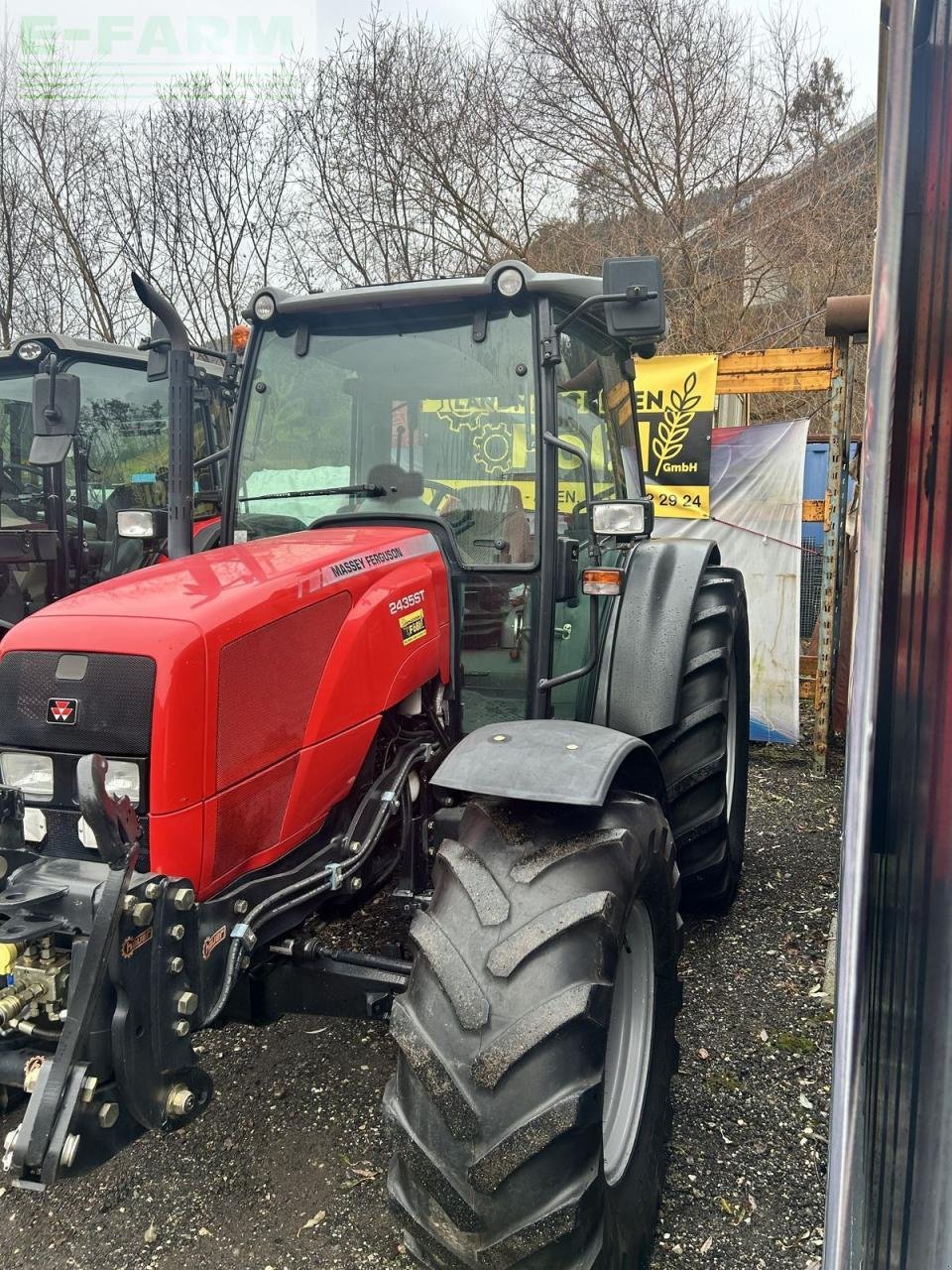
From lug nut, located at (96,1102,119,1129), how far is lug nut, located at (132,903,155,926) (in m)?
0.33

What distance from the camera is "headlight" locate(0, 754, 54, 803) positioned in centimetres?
212

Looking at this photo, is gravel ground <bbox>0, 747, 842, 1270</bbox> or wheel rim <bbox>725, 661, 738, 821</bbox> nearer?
gravel ground <bbox>0, 747, 842, 1270</bbox>

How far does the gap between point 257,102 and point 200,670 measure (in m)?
15.0

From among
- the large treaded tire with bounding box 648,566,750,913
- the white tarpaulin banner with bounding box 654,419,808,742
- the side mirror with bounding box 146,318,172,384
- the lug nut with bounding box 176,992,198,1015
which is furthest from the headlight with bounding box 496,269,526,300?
the white tarpaulin banner with bounding box 654,419,808,742

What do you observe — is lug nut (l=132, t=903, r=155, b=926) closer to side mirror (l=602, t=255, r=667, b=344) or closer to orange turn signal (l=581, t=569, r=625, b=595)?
orange turn signal (l=581, t=569, r=625, b=595)

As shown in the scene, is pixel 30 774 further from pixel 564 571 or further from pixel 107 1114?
pixel 564 571

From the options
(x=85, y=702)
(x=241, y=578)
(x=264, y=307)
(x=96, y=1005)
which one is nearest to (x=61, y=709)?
(x=85, y=702)

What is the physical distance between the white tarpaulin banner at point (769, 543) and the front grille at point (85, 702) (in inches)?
182

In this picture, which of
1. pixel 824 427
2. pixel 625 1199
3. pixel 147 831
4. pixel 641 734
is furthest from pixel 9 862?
pixel 824 427

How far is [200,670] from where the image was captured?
204 cm

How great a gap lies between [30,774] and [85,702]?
246 millimetres

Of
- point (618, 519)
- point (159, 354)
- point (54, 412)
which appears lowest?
point (618, 519)

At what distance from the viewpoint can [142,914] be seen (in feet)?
6.06

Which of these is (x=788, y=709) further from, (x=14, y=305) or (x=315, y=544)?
(x=14, y=305)
